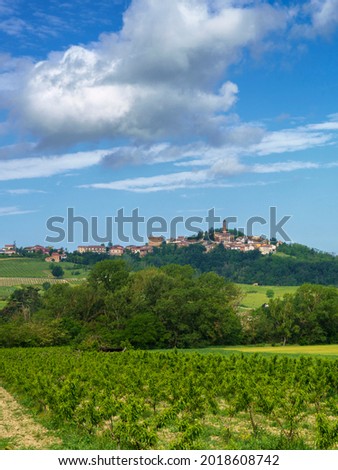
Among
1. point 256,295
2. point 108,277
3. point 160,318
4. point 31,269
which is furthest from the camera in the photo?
point 31,269

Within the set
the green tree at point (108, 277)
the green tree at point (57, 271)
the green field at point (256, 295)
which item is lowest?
the green field at point (256, 295)

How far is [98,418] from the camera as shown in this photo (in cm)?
2128

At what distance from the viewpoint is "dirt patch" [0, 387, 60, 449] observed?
68.5 ft

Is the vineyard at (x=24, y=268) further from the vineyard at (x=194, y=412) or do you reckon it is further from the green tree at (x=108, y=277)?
the vineyard at (x=194, y=412)

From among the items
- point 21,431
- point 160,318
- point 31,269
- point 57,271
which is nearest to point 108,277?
point 160,318

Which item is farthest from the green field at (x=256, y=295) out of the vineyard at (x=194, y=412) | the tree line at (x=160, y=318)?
the vineyard at (x=194, y=412)

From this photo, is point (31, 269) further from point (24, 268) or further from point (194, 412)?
point (194, 412)

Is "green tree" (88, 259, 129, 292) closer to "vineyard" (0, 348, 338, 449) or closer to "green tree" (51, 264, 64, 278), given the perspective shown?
"vineyard" (0, 348, 338, 449)

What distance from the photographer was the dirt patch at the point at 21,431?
2088cm

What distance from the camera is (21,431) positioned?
23.8 meters
